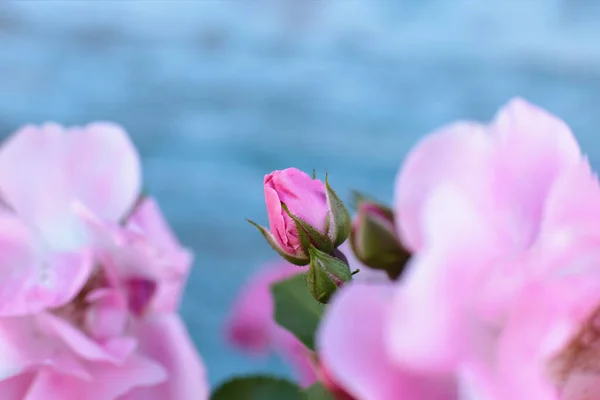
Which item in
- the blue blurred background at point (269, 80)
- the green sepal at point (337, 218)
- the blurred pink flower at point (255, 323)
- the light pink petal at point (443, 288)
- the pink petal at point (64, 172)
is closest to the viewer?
the light pink petal at point (443, 288)

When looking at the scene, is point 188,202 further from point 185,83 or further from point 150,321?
point 150,321

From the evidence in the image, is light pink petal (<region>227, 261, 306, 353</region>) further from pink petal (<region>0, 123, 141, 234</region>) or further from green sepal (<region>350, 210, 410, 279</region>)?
green sepal (<region>350, 210, 410, 279</region>)

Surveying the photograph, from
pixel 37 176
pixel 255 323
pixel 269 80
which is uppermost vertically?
pixel 37 176

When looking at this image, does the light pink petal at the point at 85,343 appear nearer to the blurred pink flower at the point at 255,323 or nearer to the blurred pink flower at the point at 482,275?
the blurred pink flower at the point at 482,275

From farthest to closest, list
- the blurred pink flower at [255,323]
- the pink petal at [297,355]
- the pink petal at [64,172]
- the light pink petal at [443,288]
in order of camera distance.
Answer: the blurred pink flower at [255,323] < the pink petal at [297,355] < the pink petal at [64,172] < the light pink petal at [443,288]

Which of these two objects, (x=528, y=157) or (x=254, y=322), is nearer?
(x=528, y=157)

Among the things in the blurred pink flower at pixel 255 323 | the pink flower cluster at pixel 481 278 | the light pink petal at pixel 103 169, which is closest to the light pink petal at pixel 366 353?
the pink flower cluster at pixel 481 278

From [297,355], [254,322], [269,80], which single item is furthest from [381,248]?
[269,80]

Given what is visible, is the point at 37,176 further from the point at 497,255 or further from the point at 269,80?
the point at 269,80
